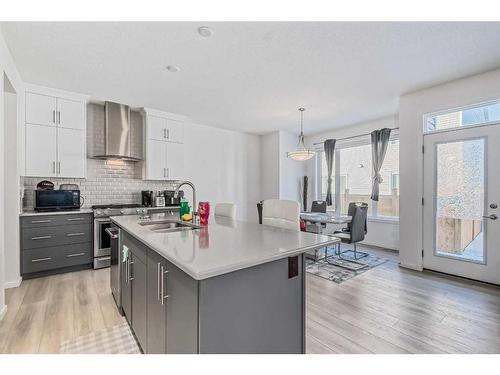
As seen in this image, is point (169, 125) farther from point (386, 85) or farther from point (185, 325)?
point (185, 325)

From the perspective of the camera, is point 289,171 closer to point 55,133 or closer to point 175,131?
point 175,131

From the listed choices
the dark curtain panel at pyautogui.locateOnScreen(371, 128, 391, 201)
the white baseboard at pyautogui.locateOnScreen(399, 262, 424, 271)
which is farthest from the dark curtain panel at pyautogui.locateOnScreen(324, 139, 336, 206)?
the white baseboard at pyautogui.locateOnScreen(399, 262, 424, 271)

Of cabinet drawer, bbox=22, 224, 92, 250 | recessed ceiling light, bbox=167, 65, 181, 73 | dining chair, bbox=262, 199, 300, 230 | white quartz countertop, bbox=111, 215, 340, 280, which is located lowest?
cabinet drawer, bbox=22, 224, 92, 250

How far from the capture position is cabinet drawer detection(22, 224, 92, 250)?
3.24 metres

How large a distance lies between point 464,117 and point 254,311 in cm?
382

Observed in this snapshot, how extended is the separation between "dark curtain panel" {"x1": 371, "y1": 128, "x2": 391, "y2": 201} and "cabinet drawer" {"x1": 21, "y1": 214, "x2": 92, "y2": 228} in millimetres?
5208

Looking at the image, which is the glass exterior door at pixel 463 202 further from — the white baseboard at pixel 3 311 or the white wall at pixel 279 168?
the white baseboard at pixel 3 311

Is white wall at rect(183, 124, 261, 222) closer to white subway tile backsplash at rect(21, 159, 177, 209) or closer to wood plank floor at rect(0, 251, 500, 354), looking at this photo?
white subway tile backsplash at rect(21, 159, 177, 209)

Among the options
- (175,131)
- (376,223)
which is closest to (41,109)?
(175,131)

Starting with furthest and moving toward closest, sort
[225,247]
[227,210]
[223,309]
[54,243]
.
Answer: [54,243] < [227,210] < [225,247] < [223,309]

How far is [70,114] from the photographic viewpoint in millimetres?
3752

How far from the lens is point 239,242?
148 cm

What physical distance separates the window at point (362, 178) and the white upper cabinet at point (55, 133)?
5.18m
